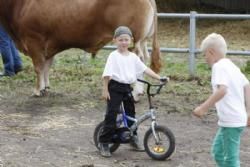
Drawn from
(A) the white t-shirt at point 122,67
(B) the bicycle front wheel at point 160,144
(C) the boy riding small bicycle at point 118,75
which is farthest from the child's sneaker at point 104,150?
(A) the white t-shirt at point 122,67

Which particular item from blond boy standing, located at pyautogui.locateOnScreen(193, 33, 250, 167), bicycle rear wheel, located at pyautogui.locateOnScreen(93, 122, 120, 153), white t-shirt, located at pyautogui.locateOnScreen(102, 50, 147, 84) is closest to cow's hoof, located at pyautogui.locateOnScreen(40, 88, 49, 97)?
bicycle rear wheel, located at pyautogui.locateOnScreen(93, 122, 120, 153)

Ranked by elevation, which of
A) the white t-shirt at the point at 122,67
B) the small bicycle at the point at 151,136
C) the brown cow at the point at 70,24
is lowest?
the small bicycle at the point at 151,136

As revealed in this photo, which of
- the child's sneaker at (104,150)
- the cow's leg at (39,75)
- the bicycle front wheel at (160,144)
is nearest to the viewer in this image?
the bicycle front wheel at (160,144)

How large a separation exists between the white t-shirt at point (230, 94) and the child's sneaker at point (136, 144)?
1581 mm

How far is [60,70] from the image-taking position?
1117 cm

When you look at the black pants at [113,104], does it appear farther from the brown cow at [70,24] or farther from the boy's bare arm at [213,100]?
the brown cow at [70,24]

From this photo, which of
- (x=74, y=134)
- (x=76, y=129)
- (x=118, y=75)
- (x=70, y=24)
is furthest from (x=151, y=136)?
(x=70, y=24)

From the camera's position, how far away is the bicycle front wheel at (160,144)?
19.3 ft

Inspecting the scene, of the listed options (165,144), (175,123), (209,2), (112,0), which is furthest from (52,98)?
(209,2)

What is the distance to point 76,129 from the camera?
724 centimetres

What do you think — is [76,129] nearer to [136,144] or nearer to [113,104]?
[136,144]

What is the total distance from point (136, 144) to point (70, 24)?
3.05 metres

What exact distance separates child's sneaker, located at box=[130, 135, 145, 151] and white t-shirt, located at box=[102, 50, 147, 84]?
59cm

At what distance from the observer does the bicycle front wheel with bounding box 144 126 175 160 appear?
5.89 metres
